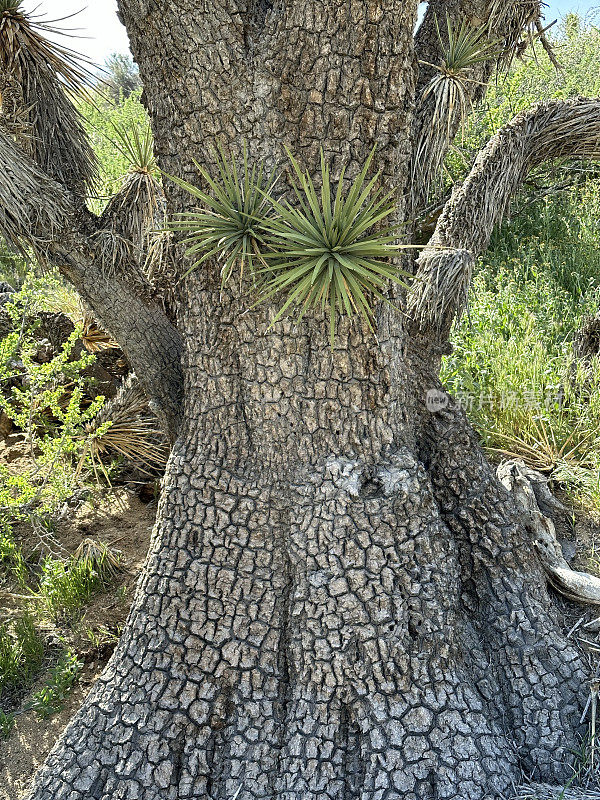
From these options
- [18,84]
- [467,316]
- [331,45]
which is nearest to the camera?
[331,45]

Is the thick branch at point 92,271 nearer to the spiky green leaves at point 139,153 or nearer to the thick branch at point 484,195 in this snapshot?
the spiky green leaves at point 139,153

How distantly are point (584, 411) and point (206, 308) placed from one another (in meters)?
2.52

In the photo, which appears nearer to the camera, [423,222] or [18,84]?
[18,84]

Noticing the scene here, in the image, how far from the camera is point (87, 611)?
3338mm

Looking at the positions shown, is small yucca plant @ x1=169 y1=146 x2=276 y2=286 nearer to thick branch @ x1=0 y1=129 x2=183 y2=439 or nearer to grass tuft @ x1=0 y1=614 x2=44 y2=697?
thick branch @ x1=0 y1=129 x2=183 y2=439

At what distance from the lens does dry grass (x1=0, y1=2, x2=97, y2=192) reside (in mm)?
2545

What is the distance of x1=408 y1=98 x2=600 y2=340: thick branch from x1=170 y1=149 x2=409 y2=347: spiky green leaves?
0.50 metres

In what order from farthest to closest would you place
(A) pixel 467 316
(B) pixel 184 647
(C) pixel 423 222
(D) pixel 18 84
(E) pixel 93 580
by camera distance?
(A) pixel 467 316
(E) pixel 93 580
(C) pixel 423 222
(D) pixel 18 84
(B) pixel 184 647

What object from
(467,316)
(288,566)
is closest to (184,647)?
(288,566)

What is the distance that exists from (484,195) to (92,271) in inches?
61.2

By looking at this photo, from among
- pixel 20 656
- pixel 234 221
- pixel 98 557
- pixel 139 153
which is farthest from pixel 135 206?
pixel 20 656

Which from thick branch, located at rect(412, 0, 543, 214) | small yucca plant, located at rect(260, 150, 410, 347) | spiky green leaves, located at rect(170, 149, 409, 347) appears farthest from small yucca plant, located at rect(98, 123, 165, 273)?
thick branch, located at rect(412, 0, 543, 214)

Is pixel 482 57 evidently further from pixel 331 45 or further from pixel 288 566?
pixel 288 566

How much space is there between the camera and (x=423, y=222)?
3.18m
